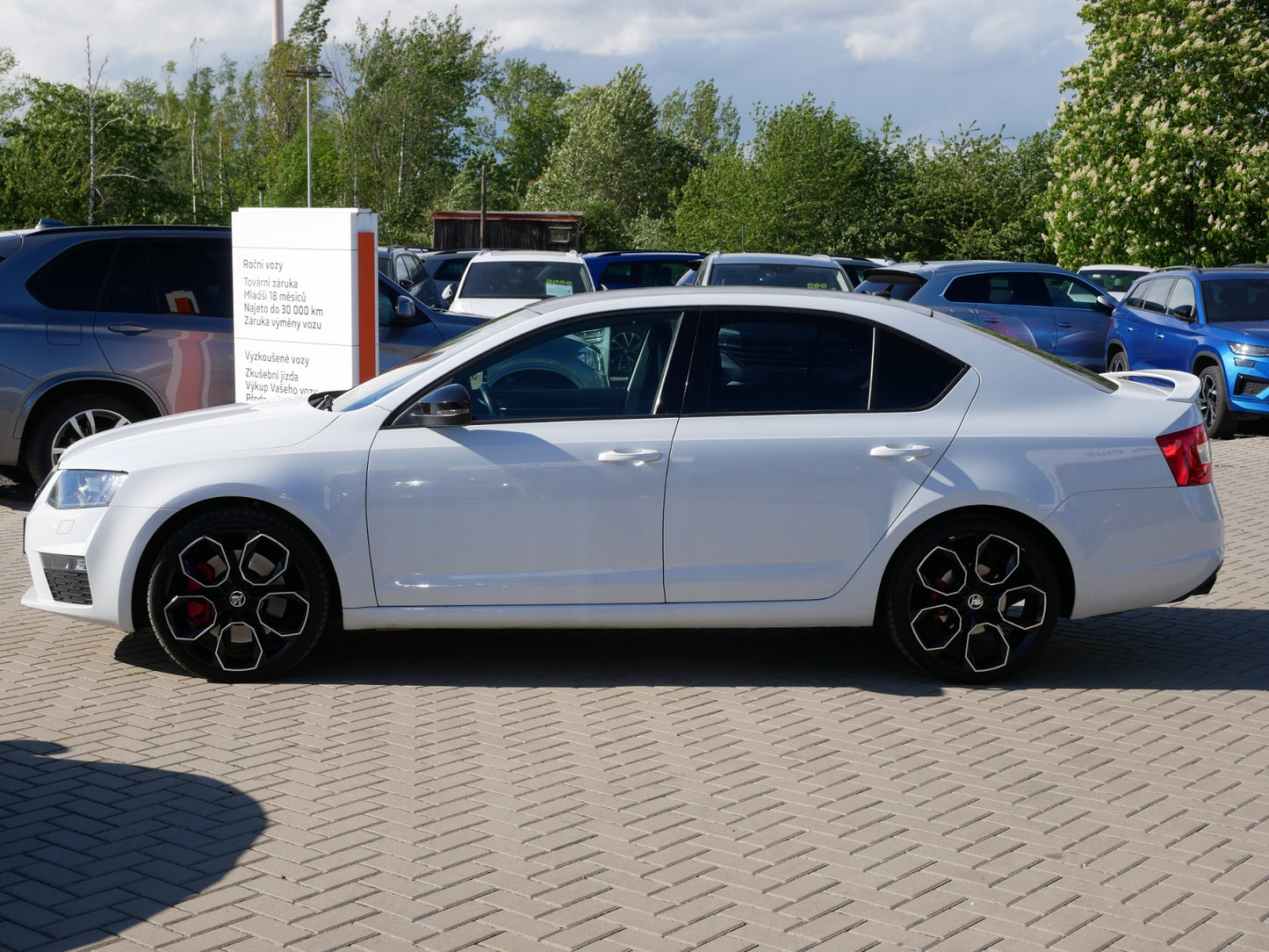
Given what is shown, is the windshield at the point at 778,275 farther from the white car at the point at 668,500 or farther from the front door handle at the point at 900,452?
the front door handle at the point at 900,452

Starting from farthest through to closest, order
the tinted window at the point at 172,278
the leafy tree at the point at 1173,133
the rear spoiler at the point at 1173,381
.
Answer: the leafy tree at the point at 1173,133 < the tinted window at the point at 172,278 < the rear spoiler at the point at 1173,381

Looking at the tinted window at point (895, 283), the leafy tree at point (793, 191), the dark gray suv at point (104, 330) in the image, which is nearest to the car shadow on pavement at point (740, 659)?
the dark gray suv at point (104, 330)

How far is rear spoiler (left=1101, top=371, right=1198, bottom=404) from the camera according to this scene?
6250mm

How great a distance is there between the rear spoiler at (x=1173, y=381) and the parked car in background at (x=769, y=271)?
27.2 ft

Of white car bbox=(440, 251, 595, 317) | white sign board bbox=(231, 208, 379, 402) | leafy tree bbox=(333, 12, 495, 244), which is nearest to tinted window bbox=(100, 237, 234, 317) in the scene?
white sign board bbox=(231, 208, 379, 402)

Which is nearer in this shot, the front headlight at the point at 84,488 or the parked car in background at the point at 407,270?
the front headlight at the point at 84,488

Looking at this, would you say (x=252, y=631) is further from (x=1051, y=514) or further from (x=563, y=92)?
(x=563, y=92)

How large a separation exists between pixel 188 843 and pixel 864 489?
115 inches

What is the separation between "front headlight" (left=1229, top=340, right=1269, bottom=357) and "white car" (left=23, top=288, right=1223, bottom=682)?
32.2ft

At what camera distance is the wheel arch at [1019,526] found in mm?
5875

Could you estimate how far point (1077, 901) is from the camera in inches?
154

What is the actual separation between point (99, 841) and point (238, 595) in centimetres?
166

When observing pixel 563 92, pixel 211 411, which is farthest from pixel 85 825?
pixel 563 92

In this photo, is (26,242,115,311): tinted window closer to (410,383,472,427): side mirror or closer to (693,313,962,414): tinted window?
(410,383,472,427): side mirror
